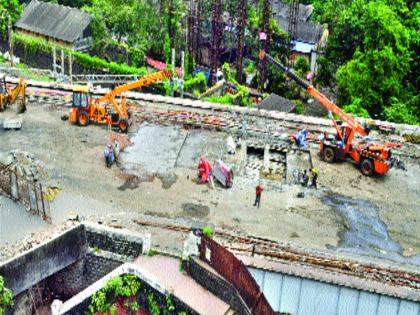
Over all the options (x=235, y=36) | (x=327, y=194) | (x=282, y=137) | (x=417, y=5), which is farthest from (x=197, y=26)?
(x=327, y=194)

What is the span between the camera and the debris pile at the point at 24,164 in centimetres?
2465

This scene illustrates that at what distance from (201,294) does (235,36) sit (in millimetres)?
34662

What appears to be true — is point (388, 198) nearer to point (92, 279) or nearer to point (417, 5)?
point (92, 279)

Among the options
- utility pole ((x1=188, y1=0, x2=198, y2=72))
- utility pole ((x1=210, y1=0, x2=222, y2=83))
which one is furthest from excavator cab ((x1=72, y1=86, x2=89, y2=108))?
utility pole ((x1=188, y1=0, x2=198, y2=72))

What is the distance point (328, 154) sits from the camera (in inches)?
1119

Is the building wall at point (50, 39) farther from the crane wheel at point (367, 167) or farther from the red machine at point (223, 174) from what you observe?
the crane wheel at point (367, 167)

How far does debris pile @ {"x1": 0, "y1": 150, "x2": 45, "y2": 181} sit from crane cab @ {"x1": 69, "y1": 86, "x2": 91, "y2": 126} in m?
3.53

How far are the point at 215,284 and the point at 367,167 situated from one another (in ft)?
34.2

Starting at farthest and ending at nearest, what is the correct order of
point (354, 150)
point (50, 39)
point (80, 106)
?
point (50, 39)
point (80, 106)
point (354, 150)

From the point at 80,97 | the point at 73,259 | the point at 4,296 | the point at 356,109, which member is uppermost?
the point at 80,97

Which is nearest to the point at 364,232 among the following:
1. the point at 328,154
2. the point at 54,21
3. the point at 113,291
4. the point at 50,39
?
the point at 328,154

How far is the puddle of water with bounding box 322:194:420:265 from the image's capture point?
22562 millimetres

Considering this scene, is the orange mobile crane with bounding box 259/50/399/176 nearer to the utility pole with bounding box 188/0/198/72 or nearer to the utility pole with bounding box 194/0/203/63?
the utility pole with bounding box 194/0/203/63

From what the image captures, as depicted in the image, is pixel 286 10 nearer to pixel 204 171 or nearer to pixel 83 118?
pixel 83 118
